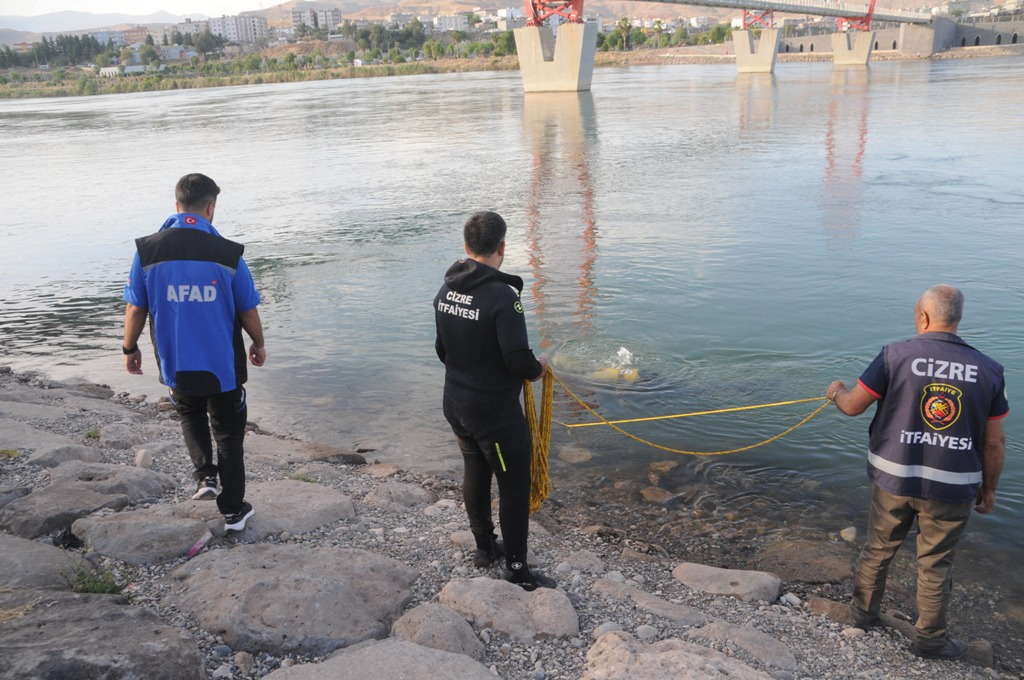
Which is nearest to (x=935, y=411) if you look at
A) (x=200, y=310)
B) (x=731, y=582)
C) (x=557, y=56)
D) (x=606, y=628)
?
(x=731, y=582)

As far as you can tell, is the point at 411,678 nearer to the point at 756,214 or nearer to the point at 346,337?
the point at 346,337

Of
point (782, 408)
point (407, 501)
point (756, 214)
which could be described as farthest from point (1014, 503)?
point (756, 214)

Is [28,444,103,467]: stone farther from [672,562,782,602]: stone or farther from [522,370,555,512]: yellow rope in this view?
[672,562,782,602]: stone

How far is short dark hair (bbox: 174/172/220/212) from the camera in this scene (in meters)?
4.41

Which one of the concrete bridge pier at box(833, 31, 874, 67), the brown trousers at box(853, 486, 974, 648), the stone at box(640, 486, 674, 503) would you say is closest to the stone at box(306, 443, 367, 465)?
the stone at box(640, 486, 674, 503)

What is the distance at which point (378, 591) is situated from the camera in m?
4.20

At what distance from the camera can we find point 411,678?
3400 millimetres

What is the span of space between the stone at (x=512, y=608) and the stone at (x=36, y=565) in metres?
1.75

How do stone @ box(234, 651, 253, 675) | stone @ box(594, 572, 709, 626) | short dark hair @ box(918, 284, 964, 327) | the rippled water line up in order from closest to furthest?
stone @ box(234, 651, 253, 675) < short dark hair @ box(918, 284, 964, 327) < stone @ box(594, 572, 709, 626) < the rippled water

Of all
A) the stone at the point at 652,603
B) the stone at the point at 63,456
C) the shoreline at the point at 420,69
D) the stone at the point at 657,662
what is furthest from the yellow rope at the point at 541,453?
the shoreline at the point at 420,69

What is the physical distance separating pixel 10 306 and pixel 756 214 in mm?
13159

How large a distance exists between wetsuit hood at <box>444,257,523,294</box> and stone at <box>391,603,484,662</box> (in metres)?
1.51

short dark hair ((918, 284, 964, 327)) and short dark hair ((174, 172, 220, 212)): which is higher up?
short dark hair ((174, 172, 220, 212))

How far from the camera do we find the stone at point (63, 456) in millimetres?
5918
